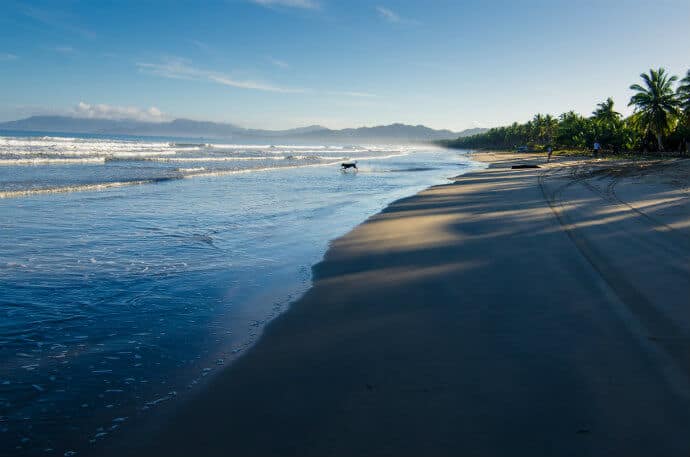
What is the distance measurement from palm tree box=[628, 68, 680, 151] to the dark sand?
5673 centimetres

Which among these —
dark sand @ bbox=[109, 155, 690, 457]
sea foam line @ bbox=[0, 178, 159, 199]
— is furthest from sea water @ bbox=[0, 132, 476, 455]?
sea foam line @ bbox=[0, 178, 159, 199]

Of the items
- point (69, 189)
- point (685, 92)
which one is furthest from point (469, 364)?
point (685, 92)

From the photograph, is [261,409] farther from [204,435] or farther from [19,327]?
[19,327]

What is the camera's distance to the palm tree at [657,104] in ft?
174

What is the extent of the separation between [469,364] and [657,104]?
65535 mm

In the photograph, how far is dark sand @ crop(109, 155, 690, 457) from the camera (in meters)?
3.26

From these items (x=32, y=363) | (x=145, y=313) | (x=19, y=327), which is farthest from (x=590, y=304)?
(x=19, y=327)

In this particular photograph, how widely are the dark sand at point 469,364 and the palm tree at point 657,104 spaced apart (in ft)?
186

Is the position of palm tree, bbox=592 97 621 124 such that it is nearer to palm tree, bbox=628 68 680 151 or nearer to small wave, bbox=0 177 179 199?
palm tree, bbox=628 68 680 151

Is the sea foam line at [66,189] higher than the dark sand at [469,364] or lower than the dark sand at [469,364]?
higher

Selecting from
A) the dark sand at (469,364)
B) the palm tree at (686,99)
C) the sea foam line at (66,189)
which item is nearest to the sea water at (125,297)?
the dark sand at (469,364)

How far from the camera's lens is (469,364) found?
4395 millimetres

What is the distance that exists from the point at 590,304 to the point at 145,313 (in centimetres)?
649

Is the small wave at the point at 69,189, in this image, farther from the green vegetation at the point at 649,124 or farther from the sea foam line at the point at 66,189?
the green vegetation at the point at 649,124
